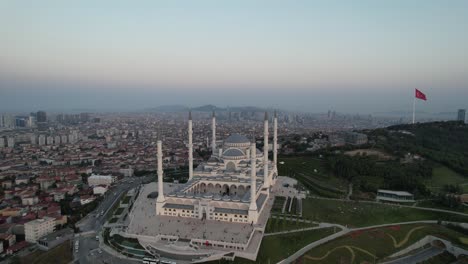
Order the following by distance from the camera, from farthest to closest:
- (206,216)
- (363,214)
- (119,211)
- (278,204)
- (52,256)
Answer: (119,211)
(278,204)
(363,214)
(206,216)
(52,256)

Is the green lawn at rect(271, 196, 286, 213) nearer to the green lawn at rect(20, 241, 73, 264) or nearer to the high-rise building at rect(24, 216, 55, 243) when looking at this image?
the green lawn at rect(20, 241, 73, 264)

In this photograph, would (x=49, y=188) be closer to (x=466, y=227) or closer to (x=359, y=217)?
(x=359, y=217)

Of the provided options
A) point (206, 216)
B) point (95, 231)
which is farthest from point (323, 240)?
point (95, 231)

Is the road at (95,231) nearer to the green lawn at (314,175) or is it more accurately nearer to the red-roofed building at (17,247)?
the red-roofed building at (17,247)

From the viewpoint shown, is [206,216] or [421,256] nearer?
[421,256]

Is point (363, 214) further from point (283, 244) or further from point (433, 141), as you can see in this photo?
point (433, 141)
